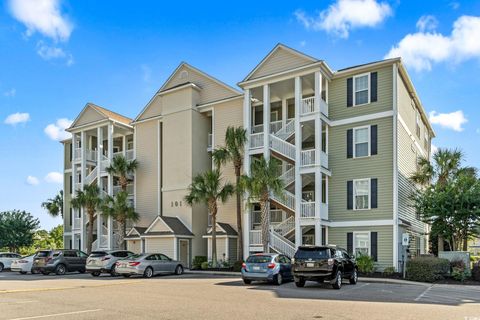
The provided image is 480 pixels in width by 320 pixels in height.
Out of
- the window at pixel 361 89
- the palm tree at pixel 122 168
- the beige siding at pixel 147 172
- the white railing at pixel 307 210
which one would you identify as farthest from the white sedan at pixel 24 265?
the window at pixel 361 89

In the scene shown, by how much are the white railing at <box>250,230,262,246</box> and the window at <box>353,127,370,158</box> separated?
745cm

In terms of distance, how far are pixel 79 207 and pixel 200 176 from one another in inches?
493

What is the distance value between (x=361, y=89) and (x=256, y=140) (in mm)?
7069

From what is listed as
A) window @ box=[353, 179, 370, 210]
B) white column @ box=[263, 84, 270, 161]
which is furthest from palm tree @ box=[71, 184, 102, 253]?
window @ box=[353, 179, 370, 210]

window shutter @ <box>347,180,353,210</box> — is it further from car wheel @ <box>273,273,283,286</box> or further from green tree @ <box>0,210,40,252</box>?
green tree @ <box>0,210,40,252</box>

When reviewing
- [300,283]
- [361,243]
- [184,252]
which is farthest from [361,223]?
[184,252]

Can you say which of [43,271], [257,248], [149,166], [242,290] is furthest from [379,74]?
[43,271]

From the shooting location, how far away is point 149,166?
3644 centimetres

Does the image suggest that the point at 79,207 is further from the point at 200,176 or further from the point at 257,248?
the point at 257,248

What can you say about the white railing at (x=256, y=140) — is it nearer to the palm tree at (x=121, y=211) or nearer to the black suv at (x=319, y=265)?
the palm tree at (x=121, y=211)

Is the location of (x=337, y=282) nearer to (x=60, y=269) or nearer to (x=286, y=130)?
(x=286, y=130)

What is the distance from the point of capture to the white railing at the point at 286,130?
28792mm

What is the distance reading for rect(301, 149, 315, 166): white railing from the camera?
26953 mm

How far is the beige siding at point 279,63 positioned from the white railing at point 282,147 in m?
4.12
